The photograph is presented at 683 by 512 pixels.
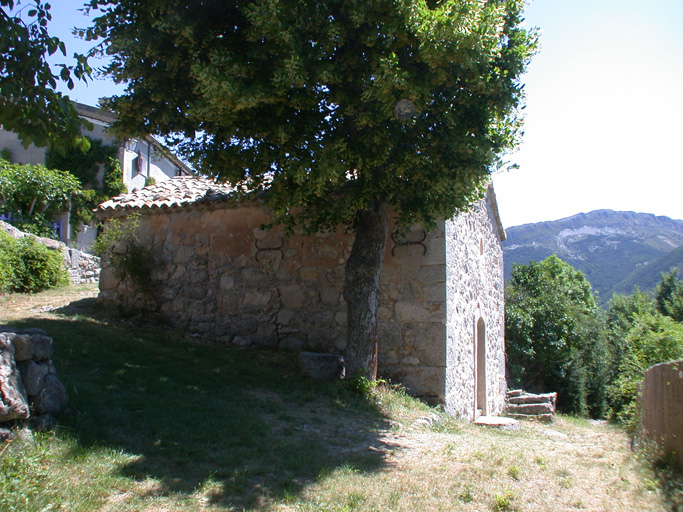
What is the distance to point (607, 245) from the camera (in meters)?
86.9

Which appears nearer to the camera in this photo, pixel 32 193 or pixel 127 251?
pixel 127 251

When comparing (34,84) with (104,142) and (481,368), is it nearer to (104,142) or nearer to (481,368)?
(481,368)

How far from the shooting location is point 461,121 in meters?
6.49

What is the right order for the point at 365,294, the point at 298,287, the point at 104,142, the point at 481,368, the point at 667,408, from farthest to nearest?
the point at 104,142
the point at 481,368
the point at 298,287
the point at 365,294
the point at 667,408

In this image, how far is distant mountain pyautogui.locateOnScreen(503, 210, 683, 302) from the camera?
69.1m

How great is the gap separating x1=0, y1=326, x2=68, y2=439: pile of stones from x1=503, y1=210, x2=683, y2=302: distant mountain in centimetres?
6437

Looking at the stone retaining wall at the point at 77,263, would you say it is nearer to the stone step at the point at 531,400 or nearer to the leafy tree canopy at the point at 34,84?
the leafy tree canopy at the point at 34,84

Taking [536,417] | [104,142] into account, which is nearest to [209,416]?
[536,417]

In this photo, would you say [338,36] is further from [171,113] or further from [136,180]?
[136,180]

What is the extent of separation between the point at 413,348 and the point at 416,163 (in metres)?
3.28

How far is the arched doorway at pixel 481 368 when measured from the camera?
1124cm

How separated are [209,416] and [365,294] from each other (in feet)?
9.10

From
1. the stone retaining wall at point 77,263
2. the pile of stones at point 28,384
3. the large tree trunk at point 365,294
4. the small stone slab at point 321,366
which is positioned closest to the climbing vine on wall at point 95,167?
the stone retaining wall at point 77,263

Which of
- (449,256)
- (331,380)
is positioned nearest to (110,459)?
(331,380)
